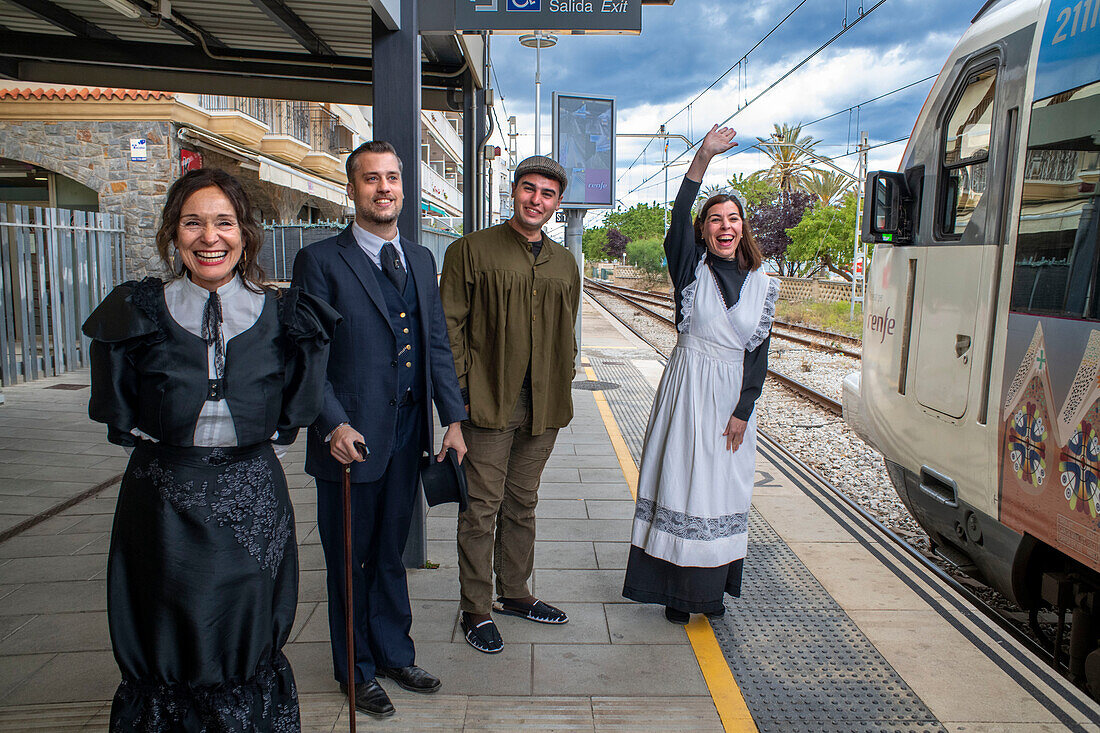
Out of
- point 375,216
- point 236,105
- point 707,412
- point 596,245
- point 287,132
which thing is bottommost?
point 707,412

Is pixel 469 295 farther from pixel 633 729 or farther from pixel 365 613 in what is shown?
pixel 633 729

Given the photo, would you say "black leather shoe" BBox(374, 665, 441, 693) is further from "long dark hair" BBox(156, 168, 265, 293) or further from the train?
the train

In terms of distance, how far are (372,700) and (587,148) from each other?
1052 centimetres

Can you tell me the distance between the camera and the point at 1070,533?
3184mm

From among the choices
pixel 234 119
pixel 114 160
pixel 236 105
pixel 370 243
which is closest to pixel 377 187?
pixel 370 243

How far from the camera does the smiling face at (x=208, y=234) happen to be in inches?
87.6

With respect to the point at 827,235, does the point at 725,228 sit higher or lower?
lower

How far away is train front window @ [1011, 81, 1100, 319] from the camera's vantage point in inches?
129

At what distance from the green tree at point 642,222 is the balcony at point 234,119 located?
209 feet

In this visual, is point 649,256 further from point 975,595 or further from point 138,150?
point 975,595

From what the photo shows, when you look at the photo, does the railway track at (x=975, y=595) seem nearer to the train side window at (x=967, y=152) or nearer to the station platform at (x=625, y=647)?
the station platform at (x=625, y=647)

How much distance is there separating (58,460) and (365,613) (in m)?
Result: 5.01

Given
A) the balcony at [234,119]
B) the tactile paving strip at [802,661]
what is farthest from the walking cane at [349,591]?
the balcony at [234,119]

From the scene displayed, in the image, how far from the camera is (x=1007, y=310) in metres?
3.71
